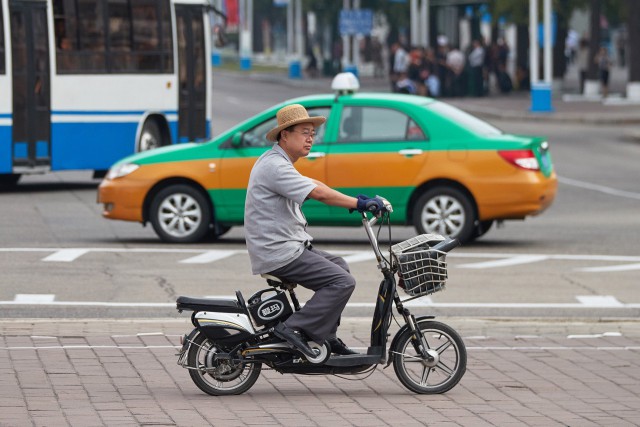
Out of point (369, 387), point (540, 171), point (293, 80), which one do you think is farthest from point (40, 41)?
point (293, 80)

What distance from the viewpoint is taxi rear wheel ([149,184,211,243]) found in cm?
1653

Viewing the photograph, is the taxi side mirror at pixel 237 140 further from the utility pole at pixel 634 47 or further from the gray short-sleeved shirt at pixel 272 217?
the utility pole at pixel 634 47

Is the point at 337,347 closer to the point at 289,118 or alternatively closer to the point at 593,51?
the point at 289,118

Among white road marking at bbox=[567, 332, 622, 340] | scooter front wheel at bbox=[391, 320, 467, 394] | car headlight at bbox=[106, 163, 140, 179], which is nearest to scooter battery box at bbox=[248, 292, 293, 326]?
scooter front wheel at bbox=[391, 320, 467, 394]

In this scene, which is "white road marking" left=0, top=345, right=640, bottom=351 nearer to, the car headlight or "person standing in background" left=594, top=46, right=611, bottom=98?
the car headlight

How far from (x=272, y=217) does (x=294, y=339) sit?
0.63m

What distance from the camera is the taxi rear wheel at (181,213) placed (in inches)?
651

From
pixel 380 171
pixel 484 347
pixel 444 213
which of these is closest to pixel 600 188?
pixel 444 213

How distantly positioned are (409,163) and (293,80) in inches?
2157

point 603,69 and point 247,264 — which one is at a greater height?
point 603,69

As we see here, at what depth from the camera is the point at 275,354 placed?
335 inches

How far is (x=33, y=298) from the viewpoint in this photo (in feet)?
41.5

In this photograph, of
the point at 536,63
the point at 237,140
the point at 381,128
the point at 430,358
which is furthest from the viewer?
the point at 536,63

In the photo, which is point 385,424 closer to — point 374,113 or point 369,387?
point 369,387
